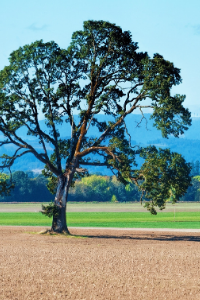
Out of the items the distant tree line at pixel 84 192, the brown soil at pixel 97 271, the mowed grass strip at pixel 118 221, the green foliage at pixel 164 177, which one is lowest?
the brown soil at pixel 97 271

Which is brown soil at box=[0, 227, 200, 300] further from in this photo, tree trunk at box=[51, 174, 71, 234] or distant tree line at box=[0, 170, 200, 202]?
distant tree line at box=[0, 170, 200, 202]

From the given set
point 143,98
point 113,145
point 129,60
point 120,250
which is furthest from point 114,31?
point 120,250

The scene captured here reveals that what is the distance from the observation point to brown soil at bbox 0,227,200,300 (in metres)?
13.3

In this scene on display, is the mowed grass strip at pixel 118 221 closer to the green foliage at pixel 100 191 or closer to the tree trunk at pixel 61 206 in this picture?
the tree trunk at pixel 61 206

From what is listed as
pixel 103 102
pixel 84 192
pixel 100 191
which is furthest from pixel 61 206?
pixel 100 191

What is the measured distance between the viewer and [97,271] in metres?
16.8

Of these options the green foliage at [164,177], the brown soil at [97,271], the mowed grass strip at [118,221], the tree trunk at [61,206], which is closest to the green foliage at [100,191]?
the mowed grass strip at [118,221]

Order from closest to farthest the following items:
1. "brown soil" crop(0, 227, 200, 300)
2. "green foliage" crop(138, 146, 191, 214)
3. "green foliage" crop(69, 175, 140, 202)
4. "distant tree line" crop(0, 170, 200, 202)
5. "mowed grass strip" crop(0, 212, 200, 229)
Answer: "brown soil" crop(0, 227, 200, 300), "green foliage" crop(138, 146, 191, 214), "mowed grass strip" crop(0, 212, 200, 229), "distant tree line" crop(0, 170, 200, 202), "green foliage" crop(69, 175, 140, 202)

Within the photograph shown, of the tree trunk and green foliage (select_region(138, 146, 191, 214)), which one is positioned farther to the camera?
the tree trunk

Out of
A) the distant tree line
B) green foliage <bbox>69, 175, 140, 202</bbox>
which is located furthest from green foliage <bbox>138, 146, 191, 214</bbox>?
green foliage <bbox>69, 175, 140, 202</bbox>

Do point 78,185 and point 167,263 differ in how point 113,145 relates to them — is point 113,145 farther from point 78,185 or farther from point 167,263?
point 78,185

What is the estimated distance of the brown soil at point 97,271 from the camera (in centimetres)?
1328

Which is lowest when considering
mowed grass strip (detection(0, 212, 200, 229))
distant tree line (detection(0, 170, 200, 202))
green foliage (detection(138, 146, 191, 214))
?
mowed grass strip (detection(0, 212, 200, 229))

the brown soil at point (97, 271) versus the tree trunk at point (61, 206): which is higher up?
the tree trunk at point (61, 206)
